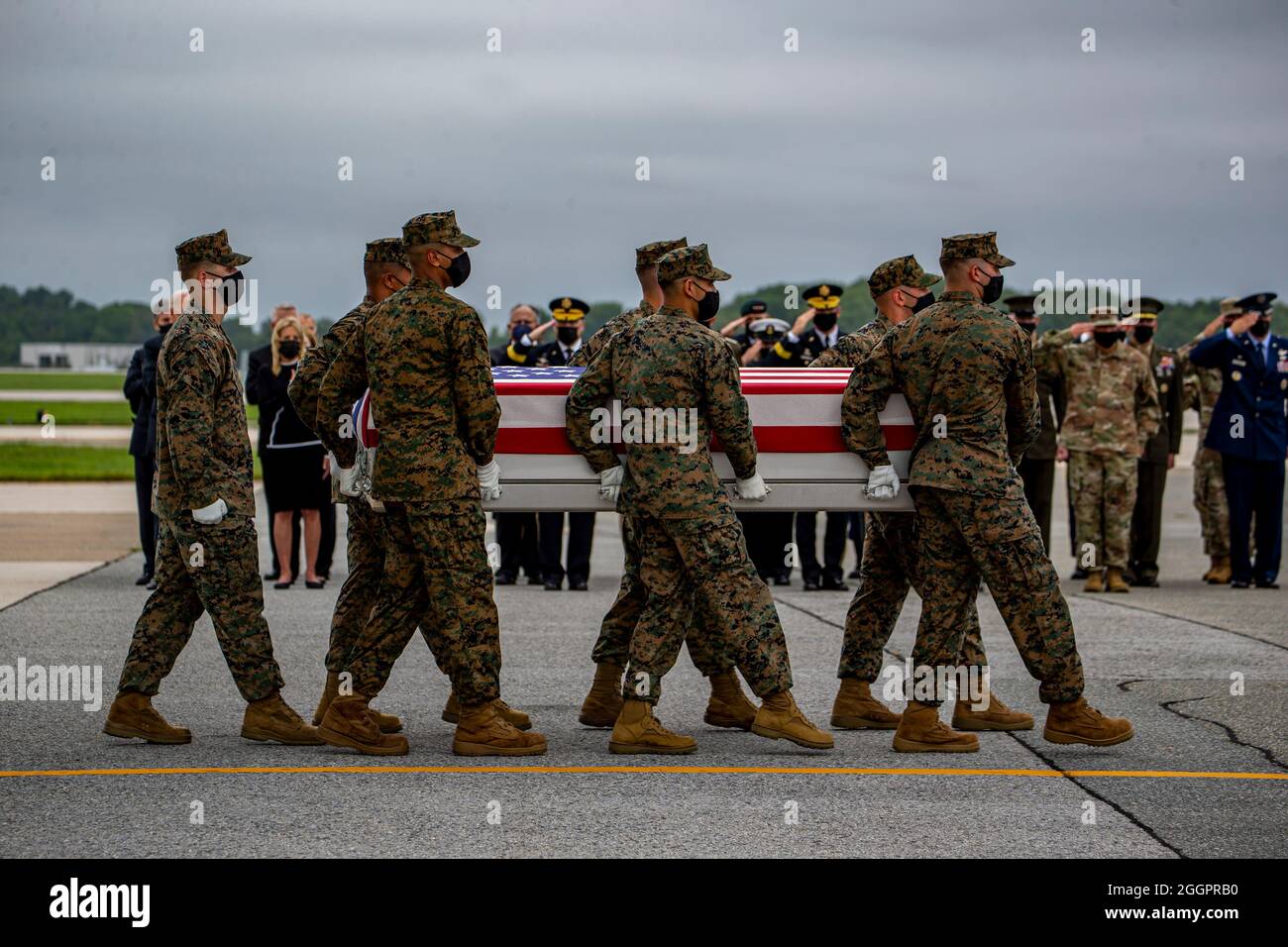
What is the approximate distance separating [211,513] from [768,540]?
255 inches

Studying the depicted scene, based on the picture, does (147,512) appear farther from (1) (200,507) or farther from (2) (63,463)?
(2) (63,463)

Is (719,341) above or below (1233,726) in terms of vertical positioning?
above

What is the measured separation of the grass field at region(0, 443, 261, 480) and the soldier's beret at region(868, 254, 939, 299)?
17577mm

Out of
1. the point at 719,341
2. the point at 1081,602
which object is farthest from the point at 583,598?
the point at 719,341

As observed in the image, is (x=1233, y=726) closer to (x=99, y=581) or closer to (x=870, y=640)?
(x=870, y=640)

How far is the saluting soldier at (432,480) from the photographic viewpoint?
6270 millimetres

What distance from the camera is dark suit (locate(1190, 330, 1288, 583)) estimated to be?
482 inches

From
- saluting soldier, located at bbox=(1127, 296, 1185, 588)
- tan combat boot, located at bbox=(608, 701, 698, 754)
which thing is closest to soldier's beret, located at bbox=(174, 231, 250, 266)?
tan combat boot, located at bbox=(608, 701, 698, 754)

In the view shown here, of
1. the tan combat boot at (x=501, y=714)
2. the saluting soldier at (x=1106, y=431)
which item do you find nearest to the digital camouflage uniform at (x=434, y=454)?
the tan combat boot at (x=501, y=714)

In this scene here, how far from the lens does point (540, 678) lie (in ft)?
27.3

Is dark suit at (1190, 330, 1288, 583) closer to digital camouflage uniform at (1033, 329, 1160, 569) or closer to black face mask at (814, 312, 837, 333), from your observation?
digital camouflage uniform at (1033, 329, 1160, 569)

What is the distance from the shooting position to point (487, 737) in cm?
645

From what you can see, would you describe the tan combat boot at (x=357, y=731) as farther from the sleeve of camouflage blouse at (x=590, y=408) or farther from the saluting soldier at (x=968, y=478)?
the saluting soldier at (x=968, y=478)
